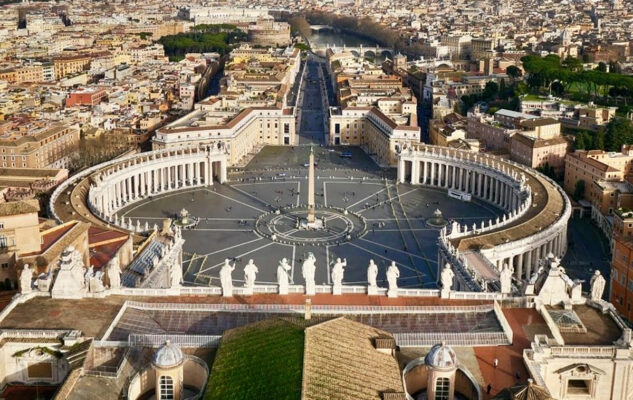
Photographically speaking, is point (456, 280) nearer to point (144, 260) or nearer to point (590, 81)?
point (144, 260)

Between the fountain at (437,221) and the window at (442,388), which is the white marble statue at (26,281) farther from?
the fountain at (437,221)

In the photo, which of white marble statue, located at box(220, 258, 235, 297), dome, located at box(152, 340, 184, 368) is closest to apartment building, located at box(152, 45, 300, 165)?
white marble statue, located at box(220, 258, 235, 297)

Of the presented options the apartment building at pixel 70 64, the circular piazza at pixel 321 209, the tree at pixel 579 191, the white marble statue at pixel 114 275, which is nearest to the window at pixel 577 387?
the circular piazza at pixel 321 209

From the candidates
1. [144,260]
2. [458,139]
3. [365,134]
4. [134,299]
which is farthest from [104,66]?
[134,299]

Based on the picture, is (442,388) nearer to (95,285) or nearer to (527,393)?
(527,393)

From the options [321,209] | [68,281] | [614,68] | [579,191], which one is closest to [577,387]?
[68,281]

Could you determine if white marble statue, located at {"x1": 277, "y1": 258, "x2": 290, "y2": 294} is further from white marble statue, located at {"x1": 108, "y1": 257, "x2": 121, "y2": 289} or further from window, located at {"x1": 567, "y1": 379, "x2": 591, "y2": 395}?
window, located at {"x1": 567, "y1": 379, "x2": 591, "y2": 395}
